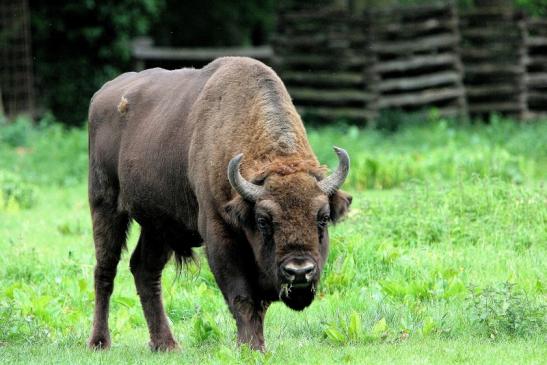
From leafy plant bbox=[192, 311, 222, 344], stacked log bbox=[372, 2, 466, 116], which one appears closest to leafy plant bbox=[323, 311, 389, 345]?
leafy plant bbox=[192, 311, 222, 344]

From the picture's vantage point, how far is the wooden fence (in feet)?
77.0

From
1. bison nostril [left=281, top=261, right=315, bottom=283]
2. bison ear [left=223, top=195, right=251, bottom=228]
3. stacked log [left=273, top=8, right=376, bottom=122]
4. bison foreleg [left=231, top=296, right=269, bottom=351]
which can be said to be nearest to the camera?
bison nostril [left=281, top=261, right=315, bottom=283]

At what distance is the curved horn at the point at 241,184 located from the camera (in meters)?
6.88

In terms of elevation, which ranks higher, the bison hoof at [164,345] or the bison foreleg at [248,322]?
the bison foreleg at [248,322]

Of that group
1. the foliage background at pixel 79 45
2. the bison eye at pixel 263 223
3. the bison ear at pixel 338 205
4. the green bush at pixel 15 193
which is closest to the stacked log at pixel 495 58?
the foliage background at pixel 79 45

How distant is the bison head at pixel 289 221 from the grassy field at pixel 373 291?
0.53 m

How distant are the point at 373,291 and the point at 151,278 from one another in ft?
5.75

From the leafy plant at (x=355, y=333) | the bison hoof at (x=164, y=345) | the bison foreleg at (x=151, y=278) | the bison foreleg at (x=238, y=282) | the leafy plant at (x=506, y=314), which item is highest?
the bison foreleg at (x=238, y=282)

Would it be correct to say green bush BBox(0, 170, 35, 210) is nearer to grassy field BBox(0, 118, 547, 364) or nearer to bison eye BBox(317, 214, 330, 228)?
grassy field BBox(0, 118, 547, 364)

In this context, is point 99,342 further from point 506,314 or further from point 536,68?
point 536,68

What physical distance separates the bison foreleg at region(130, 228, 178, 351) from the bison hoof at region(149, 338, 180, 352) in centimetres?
7

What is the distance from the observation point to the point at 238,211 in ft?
22.9

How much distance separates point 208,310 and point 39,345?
59.4 inches

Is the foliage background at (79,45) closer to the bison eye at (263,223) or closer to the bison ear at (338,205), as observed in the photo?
the bison ear at (338,205)
